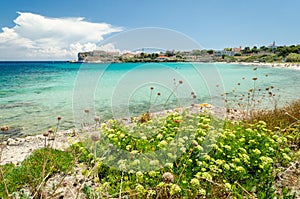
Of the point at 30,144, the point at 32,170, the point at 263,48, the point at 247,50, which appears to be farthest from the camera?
the point at 247,50

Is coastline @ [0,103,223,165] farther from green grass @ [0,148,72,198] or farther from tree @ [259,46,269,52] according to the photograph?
tree @ [259,46,269,52]

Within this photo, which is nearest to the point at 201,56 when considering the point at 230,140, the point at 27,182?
the point at 230,140

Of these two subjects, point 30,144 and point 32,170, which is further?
point 30,144

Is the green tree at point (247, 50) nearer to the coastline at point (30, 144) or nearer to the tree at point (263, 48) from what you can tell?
the tree at point (263, 48)

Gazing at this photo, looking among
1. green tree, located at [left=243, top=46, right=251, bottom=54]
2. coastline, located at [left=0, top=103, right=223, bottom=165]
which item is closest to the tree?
green tree, located at [left=243, top=46, right=251, bottom=54]

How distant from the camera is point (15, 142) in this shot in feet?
23.2

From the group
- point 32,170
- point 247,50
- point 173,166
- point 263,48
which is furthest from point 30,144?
point 247,50

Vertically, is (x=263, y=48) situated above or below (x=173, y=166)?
above

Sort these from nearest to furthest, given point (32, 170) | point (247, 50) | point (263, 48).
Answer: point (32, 170), point (263, 48), point (247, 50)

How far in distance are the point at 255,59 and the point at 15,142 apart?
120 m

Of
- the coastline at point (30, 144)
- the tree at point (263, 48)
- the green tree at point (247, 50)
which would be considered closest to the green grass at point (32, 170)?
the coastline at point (30, 144)

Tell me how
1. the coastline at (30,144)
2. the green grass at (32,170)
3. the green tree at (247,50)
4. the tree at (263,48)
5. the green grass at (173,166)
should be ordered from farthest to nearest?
1. the green tree at (247,50)
2. the tree at (263,48)
3. the coastline at (30,144)
4. the green grass at (32,170)
5. the green grass at (173,166)

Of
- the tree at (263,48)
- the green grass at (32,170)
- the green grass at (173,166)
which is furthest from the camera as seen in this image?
the tree at (263,48)

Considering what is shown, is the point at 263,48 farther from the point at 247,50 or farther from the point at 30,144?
the point at 30,144
